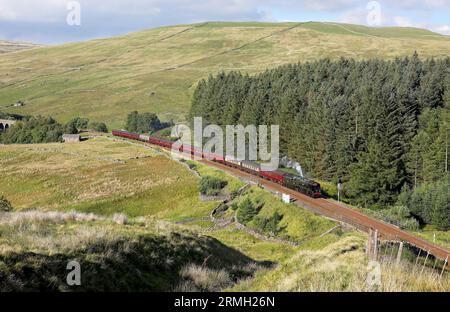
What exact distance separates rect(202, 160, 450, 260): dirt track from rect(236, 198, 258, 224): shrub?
5200 millimetres

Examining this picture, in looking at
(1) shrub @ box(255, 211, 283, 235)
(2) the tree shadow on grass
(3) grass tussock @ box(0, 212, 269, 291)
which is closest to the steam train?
(1) shrub @ box(255, 211, 283, 235)

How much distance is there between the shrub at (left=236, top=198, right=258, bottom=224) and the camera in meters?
47.3

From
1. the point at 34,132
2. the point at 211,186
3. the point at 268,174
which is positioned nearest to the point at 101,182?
the point at 211,186

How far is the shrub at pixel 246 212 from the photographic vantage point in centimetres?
4731

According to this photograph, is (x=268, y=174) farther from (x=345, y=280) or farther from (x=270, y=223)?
(x=345, y=280)

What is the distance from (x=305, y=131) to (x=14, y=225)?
6326 cm

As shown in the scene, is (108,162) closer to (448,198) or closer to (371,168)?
(371,168)

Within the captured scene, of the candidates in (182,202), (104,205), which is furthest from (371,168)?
(104,205)

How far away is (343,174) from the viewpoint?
6638 centimetres

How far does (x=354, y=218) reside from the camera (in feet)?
134

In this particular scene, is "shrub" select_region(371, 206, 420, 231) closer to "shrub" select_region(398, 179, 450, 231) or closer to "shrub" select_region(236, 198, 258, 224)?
"shrub" select_region(398, 179, 450, 231)

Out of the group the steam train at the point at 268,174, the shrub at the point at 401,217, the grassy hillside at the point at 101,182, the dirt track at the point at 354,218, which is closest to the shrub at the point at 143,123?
the grassy hillside at the point at 101,182

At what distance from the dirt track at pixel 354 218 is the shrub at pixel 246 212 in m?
5.20

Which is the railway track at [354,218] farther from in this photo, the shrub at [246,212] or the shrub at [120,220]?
the shrub at [120,220]
